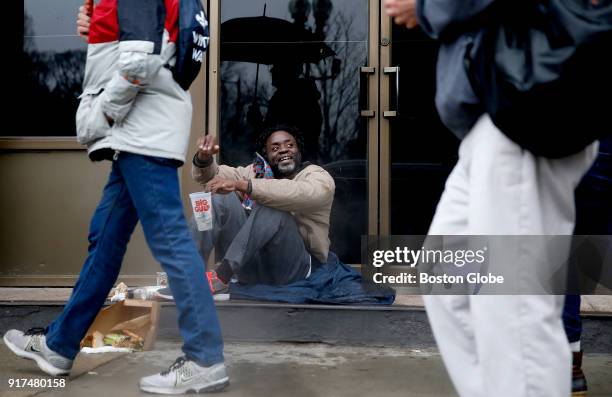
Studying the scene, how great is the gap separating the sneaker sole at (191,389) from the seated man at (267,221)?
1253mm

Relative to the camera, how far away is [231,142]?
16.5 ft

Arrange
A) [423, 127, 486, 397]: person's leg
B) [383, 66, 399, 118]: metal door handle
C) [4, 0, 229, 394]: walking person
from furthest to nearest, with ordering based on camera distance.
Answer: [383, 66, 399, 118]: metal door handle
[4, 0, 229, 394]: walking person
[423, 127, 486, 397]: person's leg

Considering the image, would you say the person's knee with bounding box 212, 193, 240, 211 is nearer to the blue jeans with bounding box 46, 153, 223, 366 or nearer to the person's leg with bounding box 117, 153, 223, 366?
the blue jeans with bounding box 46, 153, 223, 366

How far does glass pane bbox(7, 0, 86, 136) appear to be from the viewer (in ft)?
16.2

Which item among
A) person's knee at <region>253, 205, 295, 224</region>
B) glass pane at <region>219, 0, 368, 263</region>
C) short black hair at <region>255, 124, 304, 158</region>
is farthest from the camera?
glass pane at <region>219, 0, 368, 263</region>

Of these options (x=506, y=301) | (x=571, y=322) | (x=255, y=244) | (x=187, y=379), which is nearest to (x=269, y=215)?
(x=255, y=244)

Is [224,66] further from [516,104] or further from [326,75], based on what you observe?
[516,104]

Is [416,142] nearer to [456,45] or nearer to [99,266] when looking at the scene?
[99,266]

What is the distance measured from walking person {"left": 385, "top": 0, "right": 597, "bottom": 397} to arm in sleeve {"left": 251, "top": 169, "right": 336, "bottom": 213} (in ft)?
7.63

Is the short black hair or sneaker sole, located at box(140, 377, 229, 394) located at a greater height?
the short black hair

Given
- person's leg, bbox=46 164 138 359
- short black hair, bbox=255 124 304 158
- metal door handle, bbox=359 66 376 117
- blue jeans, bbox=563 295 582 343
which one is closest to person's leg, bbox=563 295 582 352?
blue jeans, bbox=563 295 582 343

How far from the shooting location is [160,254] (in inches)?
121

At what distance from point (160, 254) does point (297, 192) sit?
1.50 metres

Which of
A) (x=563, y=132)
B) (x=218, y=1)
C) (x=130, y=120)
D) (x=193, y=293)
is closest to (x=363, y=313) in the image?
(x=193, y=293)
